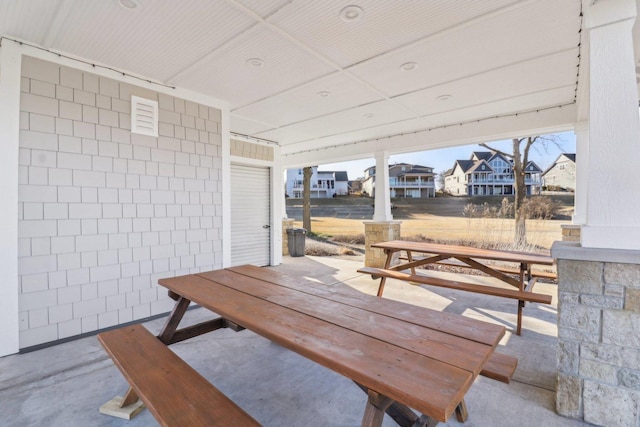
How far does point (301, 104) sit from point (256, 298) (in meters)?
3.05

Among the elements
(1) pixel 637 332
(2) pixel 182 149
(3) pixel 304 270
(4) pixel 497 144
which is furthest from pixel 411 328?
(4) pixel 497 144

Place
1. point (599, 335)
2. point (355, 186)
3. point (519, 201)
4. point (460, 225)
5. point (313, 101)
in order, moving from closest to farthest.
A: point (599, 335) → point (313, 101) → point (519, 201) → point (460, 225) → point (355, 186)

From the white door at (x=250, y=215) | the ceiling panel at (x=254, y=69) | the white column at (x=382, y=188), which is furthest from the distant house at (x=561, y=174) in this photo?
the white door at (x=250, y=215)

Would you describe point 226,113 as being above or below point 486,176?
above

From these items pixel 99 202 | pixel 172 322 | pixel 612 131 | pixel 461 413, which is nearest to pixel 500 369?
pixel 461 413

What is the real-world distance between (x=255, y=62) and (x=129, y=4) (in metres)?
1.13

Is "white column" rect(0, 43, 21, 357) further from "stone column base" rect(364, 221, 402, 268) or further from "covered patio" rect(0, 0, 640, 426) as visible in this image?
"stone column base" rect(364, 221, 402, 268)

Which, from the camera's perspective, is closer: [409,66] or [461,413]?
[461,413]

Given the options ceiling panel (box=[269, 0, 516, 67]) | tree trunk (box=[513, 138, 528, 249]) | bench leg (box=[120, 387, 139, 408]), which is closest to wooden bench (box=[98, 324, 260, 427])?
bench leg (box=[120, 387, 139, 408])

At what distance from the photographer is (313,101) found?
4.12 metres

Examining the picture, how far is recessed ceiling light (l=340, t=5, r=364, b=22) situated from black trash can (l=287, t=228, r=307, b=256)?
564 cm

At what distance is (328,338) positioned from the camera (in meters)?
1.41

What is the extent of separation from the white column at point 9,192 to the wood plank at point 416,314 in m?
2.32

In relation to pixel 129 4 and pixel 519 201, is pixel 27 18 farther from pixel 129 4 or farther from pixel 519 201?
pixel 519 201
